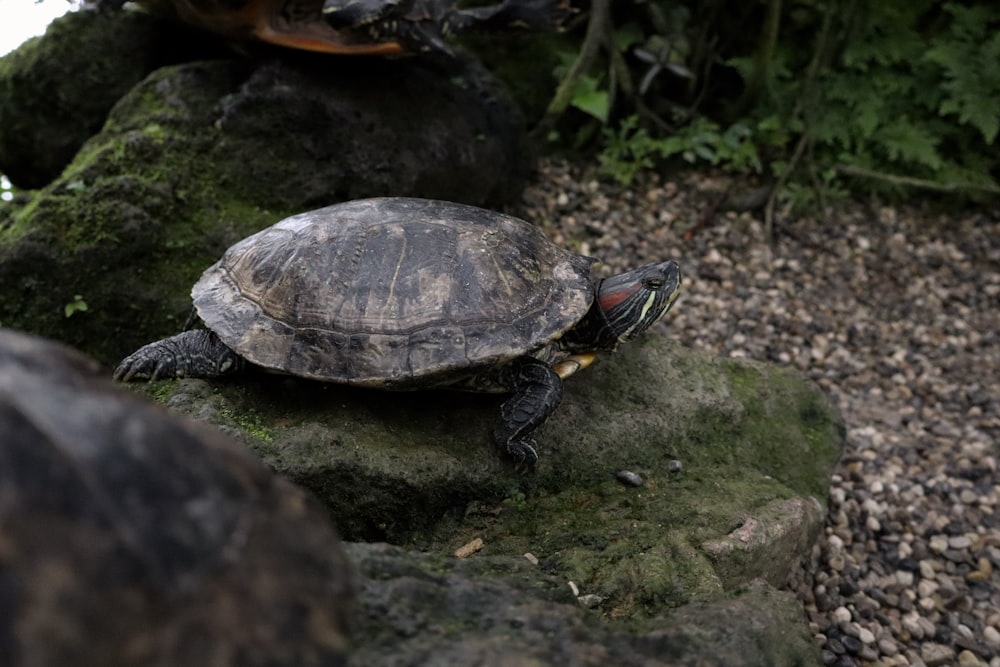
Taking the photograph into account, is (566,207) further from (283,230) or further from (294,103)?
(283,230)

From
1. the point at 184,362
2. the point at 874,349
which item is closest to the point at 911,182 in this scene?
the point at 874,349

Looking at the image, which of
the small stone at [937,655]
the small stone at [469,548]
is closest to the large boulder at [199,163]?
the small stone at [469,548]

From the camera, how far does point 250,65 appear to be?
493cm

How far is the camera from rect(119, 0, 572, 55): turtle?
13.8ft

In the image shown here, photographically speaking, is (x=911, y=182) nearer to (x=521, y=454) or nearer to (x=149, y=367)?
(x=521, y=454)

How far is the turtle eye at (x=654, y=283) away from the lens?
3346 millimetres

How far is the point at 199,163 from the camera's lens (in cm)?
443

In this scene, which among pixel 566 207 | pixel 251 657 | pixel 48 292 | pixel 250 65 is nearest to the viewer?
pixel 251 657

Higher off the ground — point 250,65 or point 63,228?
point 250,65

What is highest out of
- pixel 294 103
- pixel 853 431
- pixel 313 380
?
pixel 294 103

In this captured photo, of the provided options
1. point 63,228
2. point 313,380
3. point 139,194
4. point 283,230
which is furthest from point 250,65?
point 313,380

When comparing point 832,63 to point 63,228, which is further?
point 832,63

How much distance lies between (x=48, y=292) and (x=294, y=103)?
175 cm

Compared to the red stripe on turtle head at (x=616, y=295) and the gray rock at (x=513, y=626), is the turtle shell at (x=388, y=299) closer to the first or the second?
the red stripe on turtle head at (x=616, y=295)
